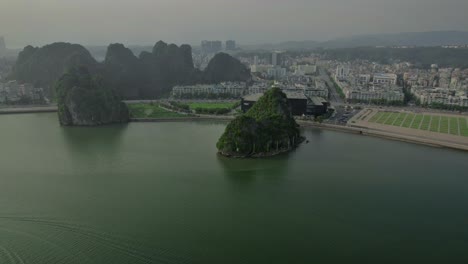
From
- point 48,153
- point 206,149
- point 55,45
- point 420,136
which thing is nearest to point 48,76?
point 55,45

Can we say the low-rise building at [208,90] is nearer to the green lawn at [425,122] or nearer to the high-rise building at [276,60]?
the green lawn at [425,122]

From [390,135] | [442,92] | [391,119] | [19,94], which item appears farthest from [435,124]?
[19,94]

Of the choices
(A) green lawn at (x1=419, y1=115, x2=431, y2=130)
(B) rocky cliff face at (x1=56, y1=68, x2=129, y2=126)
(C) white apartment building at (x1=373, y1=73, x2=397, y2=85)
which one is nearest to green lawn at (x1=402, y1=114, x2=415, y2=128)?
(A) green lawn at (x1=419, y1=115, x2=431, y2=130)

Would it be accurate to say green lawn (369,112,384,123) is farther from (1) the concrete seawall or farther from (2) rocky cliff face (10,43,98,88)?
(2) rocky cliff face (10,43,98,88)

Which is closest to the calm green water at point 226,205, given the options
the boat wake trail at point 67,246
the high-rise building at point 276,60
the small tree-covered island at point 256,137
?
the boat wake trail at point 67,246

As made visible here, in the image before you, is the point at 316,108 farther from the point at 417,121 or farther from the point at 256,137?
the point at 256,137

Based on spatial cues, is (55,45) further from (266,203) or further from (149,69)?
(266,203)
